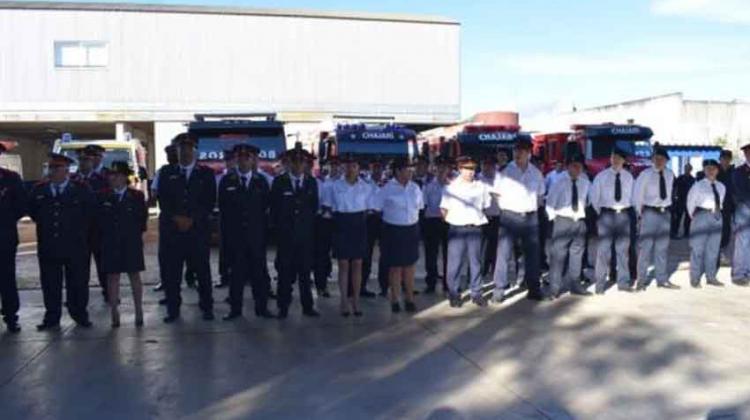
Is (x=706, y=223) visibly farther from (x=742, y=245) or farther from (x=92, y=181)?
(x=92, y=181)

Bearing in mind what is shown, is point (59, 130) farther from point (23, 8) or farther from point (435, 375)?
point (435, 375)

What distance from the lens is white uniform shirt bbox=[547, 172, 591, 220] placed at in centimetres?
1001

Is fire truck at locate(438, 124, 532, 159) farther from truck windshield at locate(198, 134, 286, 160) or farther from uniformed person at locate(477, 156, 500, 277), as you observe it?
uniformed person at locate(477, 156, 500, 277)

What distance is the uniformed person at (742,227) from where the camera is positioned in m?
11.0

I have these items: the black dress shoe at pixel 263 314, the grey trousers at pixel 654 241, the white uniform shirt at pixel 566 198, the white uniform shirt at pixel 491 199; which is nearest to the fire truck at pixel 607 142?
the grey trousers at pixel 654 241

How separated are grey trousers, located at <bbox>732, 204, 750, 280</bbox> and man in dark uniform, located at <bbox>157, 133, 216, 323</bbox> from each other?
7241 millimetres

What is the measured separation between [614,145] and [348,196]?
40.7ft

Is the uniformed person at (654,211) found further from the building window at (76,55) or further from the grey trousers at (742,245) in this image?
the building window at (76,55)

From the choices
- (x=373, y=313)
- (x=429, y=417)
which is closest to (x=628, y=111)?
(x=373, y=313)

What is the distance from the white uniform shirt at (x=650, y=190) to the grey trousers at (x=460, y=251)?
247 cm

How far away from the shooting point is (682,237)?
1767cm

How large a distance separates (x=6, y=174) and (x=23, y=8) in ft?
93.4

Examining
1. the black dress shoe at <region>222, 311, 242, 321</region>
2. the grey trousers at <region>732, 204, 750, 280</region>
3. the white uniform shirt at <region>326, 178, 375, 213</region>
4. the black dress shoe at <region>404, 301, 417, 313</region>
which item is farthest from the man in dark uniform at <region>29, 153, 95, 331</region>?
the grey trousers at <region>732, 204, 750, 280</region>

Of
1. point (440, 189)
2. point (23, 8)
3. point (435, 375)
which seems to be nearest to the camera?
point (435, 375)
